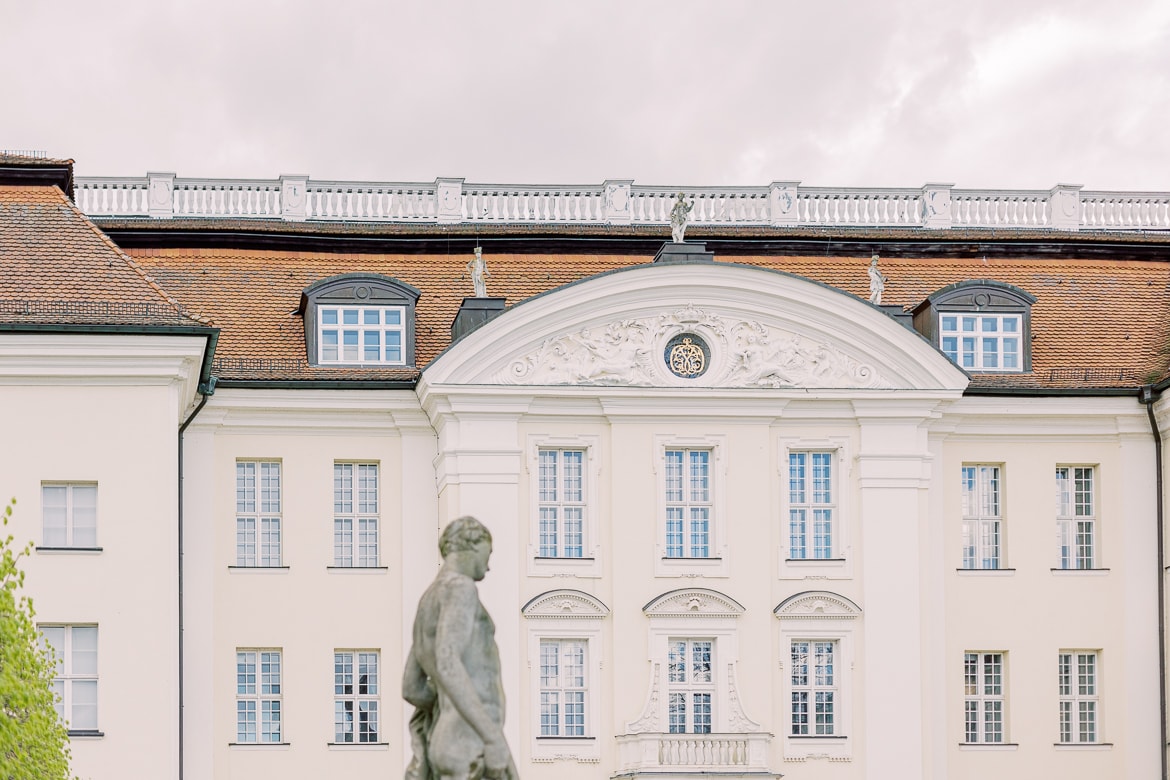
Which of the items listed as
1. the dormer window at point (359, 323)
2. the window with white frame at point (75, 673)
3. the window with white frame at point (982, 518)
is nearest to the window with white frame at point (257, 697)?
the window with white frame at point (75, 673)

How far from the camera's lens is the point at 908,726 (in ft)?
132

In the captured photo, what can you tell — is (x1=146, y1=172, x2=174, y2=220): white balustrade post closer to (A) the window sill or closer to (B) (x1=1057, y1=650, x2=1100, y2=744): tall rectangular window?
(A) the window sill

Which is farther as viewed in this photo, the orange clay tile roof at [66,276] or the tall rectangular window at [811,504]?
the tall rectangular window at [811,504]

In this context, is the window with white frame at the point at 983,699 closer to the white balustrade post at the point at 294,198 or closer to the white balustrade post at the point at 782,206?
the white balustrade post at the point at 782,206

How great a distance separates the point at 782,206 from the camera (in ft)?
149

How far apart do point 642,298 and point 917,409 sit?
5115mm

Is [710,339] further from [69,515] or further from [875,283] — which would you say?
[69,515]

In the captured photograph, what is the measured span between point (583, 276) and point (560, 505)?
192 inches

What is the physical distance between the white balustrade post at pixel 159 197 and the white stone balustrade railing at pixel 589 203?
19mm

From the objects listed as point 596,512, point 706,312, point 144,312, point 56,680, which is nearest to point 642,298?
point 706,312

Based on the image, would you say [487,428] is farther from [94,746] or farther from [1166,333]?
[1166,333]

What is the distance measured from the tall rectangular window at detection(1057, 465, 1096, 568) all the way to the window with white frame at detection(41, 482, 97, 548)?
55.6ft

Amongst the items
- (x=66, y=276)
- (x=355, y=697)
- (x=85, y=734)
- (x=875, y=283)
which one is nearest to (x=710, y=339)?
(x=875, y=283)

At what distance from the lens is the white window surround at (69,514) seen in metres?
37.3
